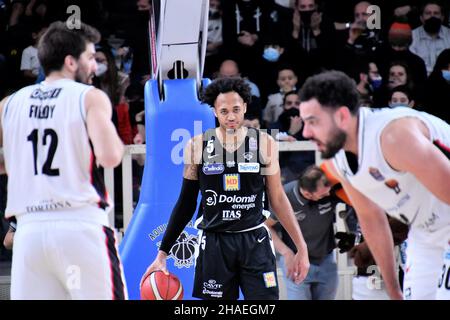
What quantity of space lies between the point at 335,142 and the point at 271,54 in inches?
231

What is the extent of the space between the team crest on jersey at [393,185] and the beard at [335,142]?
0.29m

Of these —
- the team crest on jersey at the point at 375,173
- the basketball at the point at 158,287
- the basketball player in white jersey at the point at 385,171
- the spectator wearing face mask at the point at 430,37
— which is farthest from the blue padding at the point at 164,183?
the spectator wearing face mask at the point at 430,37

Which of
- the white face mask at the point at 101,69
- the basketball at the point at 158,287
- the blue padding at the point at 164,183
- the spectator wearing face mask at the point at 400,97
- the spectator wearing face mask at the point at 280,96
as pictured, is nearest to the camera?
the basketball at the point at 158,287

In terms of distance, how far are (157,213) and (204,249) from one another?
1406mm

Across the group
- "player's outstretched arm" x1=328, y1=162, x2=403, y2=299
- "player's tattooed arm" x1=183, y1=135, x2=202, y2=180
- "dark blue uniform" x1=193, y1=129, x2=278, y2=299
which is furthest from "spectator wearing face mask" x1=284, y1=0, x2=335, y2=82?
"player's outstretched arm" x1=328, y1=162, x2=403, y2=299

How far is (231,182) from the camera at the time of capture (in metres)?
5.87

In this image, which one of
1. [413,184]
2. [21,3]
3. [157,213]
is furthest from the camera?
[21,3]

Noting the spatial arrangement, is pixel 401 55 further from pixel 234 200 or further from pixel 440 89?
pixel 234 200

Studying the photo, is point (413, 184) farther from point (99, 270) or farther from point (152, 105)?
point (152, 105)

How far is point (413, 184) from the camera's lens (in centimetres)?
446

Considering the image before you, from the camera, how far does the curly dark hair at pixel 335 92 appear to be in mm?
4527

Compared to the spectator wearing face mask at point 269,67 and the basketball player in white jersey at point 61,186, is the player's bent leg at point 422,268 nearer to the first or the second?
the basketball player in white jersey at point 61,186
